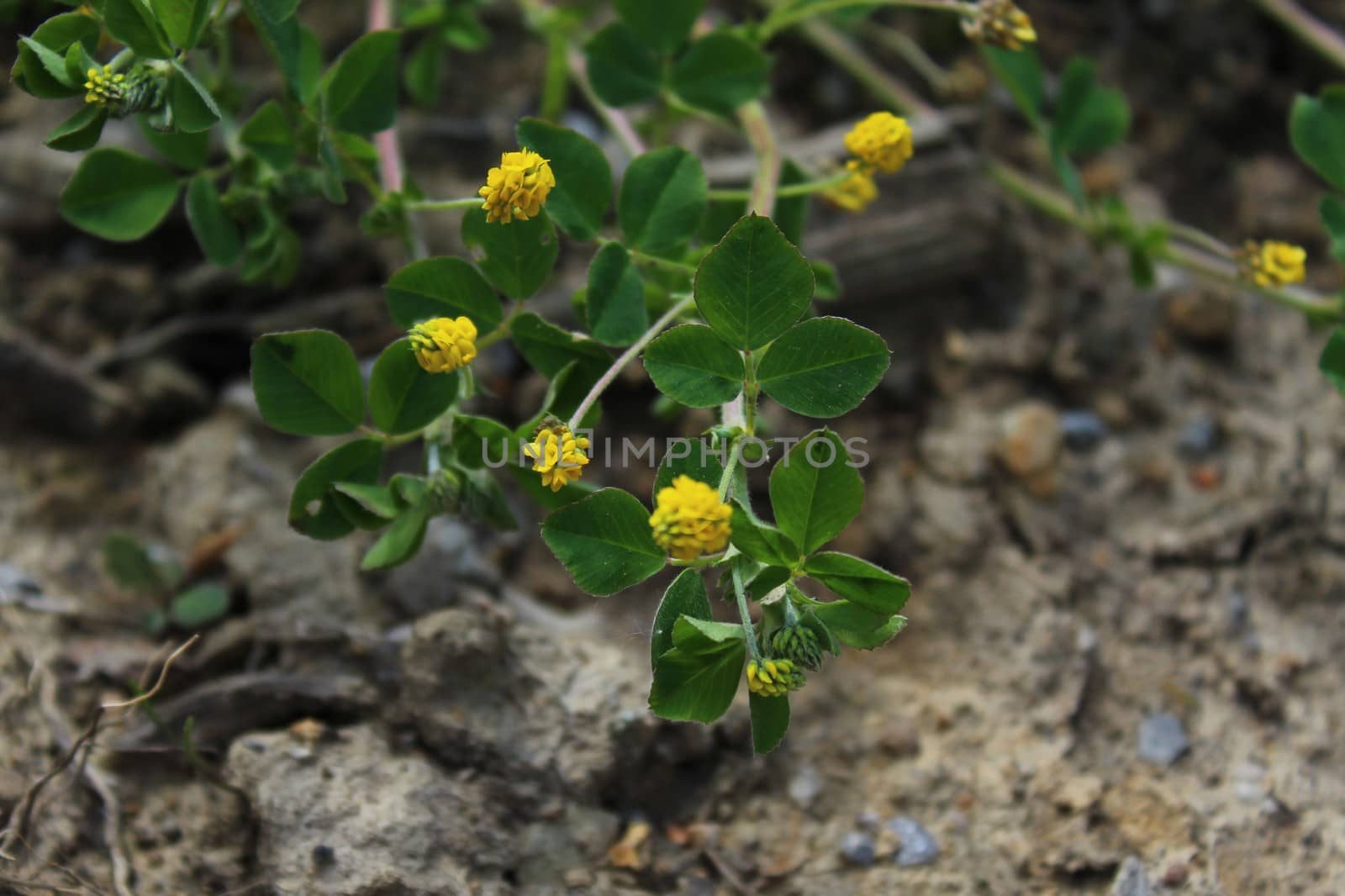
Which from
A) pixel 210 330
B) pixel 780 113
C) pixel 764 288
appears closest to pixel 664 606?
pixel 764 288

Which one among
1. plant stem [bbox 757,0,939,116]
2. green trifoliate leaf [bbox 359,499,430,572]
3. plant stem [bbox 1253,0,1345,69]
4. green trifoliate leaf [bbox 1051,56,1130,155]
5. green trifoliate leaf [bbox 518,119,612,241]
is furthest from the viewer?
plant stem [bbox 757,0,939,116]

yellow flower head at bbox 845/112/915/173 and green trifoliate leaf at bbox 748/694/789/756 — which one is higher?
yellow flower head at bbox 845/112/915/173

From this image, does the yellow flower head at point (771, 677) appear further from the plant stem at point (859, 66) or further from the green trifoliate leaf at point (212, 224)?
the plant stem at point (859, 66)

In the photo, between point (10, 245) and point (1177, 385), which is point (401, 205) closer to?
point (10, 245)

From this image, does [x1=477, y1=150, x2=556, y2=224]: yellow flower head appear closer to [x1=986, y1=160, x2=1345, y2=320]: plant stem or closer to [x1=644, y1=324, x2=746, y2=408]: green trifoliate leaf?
[x1=644, y1=324, x2=746, y2=408]: green trifoliate leaf

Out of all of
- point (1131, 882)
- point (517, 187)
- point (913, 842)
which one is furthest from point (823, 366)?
point (1131, 882)

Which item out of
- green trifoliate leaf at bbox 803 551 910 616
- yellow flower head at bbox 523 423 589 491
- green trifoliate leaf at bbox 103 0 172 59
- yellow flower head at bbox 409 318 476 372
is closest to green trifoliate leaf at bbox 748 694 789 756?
green trifoliate leaf at bbox 803 551 910 616

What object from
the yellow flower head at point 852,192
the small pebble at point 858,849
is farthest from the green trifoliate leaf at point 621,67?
the small pebble at point 858,849
